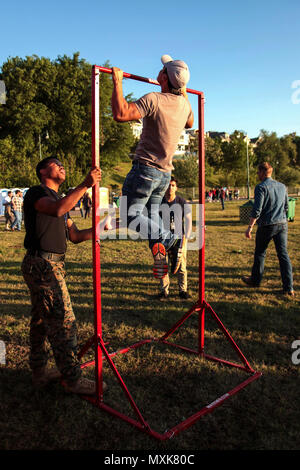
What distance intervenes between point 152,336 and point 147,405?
165 cm

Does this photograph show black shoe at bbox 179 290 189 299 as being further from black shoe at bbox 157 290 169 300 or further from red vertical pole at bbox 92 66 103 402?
red vertical pole at bbox 92 66 103 402

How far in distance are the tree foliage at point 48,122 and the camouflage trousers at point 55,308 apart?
43859 mm

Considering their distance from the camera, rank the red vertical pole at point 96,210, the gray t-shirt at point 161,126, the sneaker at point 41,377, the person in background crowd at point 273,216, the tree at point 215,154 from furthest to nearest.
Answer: the tree at point 215,154 → the person in background crowd at point 273,216 → the sneaker at point 41,377 → the red vertical pole at point 96,210 → the gray t-shirt at point 161,126

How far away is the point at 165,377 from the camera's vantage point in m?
4.00

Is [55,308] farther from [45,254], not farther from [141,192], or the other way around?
[141,192]

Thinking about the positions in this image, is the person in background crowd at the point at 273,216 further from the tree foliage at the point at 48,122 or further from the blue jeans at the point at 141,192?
the tree foliage at the point at 48,122

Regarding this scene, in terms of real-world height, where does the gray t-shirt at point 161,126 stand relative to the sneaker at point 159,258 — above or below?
above

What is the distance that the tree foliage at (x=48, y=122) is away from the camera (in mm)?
46875

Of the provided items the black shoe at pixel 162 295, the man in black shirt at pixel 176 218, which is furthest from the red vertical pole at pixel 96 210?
the black shoe at pixel 162 295

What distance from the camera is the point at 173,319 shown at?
18.9ft

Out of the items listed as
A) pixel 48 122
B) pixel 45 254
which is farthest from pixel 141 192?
pixel 48 122

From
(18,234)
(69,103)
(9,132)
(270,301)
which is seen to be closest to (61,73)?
(69,103)

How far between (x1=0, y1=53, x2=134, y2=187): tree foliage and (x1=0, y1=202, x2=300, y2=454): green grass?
4145 centimetres

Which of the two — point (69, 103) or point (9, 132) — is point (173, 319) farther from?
point (9, 132)
